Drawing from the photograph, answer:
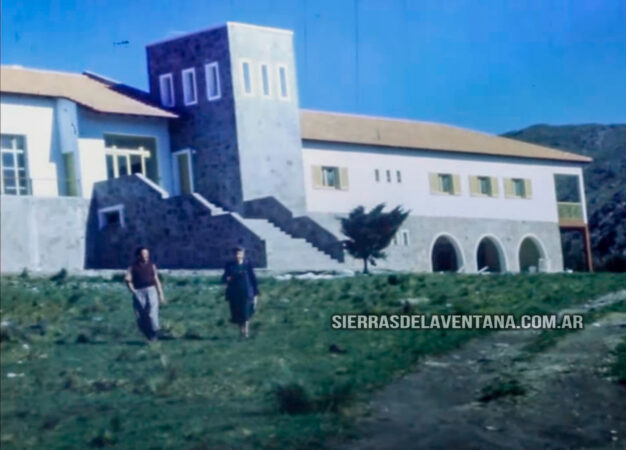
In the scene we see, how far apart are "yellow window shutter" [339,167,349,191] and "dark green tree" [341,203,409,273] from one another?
208 mm

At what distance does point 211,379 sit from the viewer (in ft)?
31.2

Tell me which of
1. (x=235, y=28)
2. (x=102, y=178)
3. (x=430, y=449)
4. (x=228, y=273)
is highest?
(x=235, y=28)

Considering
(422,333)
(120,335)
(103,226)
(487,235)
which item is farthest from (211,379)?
(487,235)

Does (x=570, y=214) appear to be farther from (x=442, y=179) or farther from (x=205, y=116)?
(x=205, y=116)

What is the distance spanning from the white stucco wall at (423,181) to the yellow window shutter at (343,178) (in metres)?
0.04

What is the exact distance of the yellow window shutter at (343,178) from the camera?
1116 centimetres

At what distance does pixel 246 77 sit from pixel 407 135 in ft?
5.39

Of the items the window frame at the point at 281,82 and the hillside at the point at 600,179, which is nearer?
the window frame at the point at 281,82

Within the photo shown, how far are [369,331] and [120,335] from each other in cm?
191

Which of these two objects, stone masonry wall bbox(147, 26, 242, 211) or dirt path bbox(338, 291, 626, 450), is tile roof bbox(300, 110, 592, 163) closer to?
stone masonry wall bbox(147, 26, 242, 211)

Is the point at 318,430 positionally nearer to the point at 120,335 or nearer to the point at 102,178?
the point at 120,335

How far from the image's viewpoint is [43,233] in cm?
949

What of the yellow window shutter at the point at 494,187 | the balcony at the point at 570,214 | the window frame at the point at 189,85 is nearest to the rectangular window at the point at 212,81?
the window frame at the point at 189,85

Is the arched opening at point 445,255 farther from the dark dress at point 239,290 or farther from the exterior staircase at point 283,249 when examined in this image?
the dark dress at point 239,290
